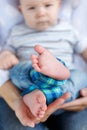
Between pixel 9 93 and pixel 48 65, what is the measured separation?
0.56 ft

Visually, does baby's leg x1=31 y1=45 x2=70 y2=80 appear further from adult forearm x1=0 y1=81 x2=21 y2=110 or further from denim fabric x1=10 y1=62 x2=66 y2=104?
adult forearm x1=0 y1=81 x2=21 y2=110

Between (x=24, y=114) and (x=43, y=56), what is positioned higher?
(x=43, y=56)

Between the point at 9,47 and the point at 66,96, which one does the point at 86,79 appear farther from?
the point at 9,47

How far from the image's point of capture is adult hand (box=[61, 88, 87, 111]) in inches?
41.1

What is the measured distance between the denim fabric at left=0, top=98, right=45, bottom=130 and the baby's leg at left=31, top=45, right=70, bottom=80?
0.18 m

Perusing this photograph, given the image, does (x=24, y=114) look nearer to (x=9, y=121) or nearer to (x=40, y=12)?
(x=9, y=121)

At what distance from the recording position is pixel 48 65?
988 mm

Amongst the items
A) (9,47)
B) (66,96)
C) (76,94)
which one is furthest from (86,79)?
(9,47)


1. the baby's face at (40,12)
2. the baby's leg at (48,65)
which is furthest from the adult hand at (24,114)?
the baby's face at (40,12)

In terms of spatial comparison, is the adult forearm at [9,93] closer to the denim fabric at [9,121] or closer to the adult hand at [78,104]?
the denim fabric at [9,121]

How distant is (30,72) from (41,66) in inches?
3.3

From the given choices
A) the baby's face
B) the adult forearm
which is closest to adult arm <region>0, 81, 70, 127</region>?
the adult forearm

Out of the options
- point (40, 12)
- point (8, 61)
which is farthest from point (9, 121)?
point (40, 12)

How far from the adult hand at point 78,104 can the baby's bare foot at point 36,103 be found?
0.09 metres
